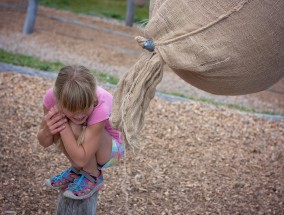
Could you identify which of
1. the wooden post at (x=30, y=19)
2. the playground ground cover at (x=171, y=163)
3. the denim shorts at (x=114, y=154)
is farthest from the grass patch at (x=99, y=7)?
the denim shorts at (x=114, y=154)

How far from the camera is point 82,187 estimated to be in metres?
2.63

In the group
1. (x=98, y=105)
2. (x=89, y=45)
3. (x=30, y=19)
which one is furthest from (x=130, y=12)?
(x=98, y=105)

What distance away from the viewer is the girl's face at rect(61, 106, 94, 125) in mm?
2405

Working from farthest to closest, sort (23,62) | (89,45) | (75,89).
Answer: (89,45) < (23,62) < (75,89)

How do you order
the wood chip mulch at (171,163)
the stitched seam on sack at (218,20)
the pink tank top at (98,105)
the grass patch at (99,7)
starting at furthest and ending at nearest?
the grass patch at (99,7), the wood chip mulch at (171,163), the pink tank top at (98,105), the stitched seam on sack at (218,20)

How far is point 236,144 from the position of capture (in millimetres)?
4750

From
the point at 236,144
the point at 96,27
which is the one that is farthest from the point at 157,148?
the point at 96,27

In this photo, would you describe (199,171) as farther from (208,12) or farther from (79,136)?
(208,12)

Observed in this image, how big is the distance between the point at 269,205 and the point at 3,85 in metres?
2.96

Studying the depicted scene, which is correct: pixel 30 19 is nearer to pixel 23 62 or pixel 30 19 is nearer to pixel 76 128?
pixel 23 62

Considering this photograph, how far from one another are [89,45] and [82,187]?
22.8 ft

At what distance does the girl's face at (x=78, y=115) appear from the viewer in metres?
2.41

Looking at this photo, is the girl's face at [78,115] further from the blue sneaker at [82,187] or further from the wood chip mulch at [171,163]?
the wood chip mulch at [171,163]

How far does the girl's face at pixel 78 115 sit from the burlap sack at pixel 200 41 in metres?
0.21
